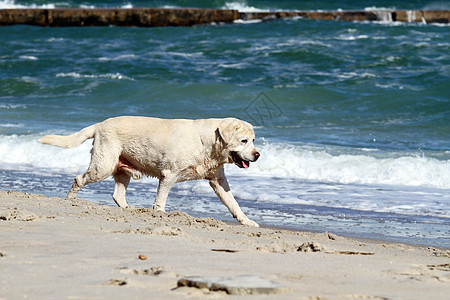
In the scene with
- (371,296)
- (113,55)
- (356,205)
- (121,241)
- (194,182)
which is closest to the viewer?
(371,296)

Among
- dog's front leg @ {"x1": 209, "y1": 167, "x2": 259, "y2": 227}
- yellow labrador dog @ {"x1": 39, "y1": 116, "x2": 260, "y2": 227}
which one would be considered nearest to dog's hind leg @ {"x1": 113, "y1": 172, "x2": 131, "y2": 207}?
yellow labrador dog @ {"x1": 39, "y1": 116, "x2": 260, "y2": 227}

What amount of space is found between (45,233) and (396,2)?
106 feet

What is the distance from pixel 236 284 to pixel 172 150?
3.60 meters

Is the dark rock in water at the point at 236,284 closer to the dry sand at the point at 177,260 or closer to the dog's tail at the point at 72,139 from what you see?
the dry sand at the point at 177,260

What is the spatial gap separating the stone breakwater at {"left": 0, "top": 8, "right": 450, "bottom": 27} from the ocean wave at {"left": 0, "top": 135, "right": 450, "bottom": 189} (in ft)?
57.3

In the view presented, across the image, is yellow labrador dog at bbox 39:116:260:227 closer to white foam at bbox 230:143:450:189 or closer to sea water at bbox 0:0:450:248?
sea water at bbox 0:0:450:248

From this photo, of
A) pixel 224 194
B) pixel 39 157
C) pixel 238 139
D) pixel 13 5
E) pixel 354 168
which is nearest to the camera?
pixel 238 139

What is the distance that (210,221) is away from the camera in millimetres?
6523

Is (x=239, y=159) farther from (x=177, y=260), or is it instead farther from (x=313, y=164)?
(x=313, y=164)

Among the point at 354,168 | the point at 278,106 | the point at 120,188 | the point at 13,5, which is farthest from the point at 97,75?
the point at 13,5

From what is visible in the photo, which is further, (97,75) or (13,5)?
(13,5)

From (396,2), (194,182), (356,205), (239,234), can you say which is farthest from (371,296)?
(396,2)

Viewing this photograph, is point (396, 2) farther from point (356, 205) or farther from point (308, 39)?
point (356, 205)

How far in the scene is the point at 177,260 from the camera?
4.36m
